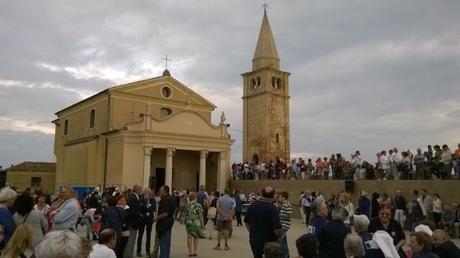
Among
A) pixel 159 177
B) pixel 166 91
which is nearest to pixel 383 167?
pixel 159 177

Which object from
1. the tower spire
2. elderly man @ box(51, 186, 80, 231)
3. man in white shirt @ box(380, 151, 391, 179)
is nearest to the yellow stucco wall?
the tower spire

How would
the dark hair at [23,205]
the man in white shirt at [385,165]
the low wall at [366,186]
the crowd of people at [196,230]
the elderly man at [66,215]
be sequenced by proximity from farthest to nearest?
the man in white shirt at [385,165], the low wall at [366,186], the elderly man at [66,215], the dark hair at [23,205], the crowd of people at [196,230]

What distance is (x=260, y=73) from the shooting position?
43906mm

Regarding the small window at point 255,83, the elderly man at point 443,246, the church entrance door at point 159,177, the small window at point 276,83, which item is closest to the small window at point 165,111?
the church entrance door at point 159,177

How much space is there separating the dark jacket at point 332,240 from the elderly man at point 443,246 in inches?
43.9

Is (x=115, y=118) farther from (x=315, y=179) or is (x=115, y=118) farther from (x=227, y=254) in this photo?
(x=227, y=254)

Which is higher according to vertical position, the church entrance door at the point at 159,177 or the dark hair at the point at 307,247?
the church entrance door at the point at 159,177

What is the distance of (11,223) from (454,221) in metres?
15.0

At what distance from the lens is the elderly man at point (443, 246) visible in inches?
209

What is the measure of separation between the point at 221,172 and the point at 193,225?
21.0 meters

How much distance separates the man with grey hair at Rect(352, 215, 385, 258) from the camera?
5.35 meters

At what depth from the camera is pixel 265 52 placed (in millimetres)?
44906

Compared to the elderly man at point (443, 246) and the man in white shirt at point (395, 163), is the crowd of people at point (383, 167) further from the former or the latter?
the elderly man at point (443, 246)

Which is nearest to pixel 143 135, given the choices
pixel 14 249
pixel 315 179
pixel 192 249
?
pixel 315 179
